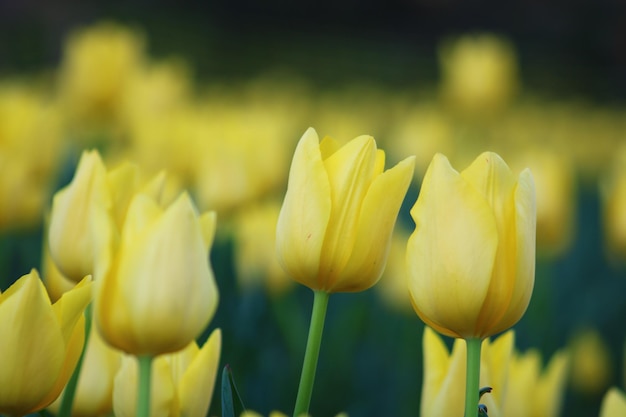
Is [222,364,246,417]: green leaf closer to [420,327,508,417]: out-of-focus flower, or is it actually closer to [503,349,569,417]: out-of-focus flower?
[420,327,508,417]: out-of-focus flower

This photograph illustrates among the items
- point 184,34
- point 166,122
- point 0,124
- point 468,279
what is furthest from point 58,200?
point 184,34

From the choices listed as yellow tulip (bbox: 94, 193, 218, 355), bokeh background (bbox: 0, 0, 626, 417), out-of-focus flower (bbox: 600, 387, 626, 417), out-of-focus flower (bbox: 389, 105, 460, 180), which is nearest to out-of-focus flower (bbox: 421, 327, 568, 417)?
out-of-focus flower (bbox: 600, 387, 626, 417)

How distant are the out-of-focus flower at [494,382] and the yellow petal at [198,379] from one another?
238mm

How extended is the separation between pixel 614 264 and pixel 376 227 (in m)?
2.32

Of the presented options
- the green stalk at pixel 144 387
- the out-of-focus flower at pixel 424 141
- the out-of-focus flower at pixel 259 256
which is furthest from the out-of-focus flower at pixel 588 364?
the green stalk at pixel 144 387

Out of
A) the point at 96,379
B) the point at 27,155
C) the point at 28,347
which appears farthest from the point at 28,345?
the point at 27,155

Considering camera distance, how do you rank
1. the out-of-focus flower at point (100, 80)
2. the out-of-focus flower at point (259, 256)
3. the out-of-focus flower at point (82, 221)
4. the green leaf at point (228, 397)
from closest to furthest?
the green leaf at point (228, 397)
the out-of-focus flower at point (82, 221)
the out-of-focus flower at point (259, 256)
the out-of-focus flower at point (100, 80)

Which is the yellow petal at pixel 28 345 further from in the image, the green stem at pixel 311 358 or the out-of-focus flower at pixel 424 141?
the out-of-focus flower at pixel 424 141

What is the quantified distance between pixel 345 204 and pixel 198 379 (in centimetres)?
23

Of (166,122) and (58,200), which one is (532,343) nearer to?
(166,122)

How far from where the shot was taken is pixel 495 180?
3.12 ft

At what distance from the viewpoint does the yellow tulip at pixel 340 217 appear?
3.13 feet

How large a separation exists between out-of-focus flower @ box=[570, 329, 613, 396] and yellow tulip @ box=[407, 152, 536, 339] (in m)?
1.53

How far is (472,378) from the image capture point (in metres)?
0.90
